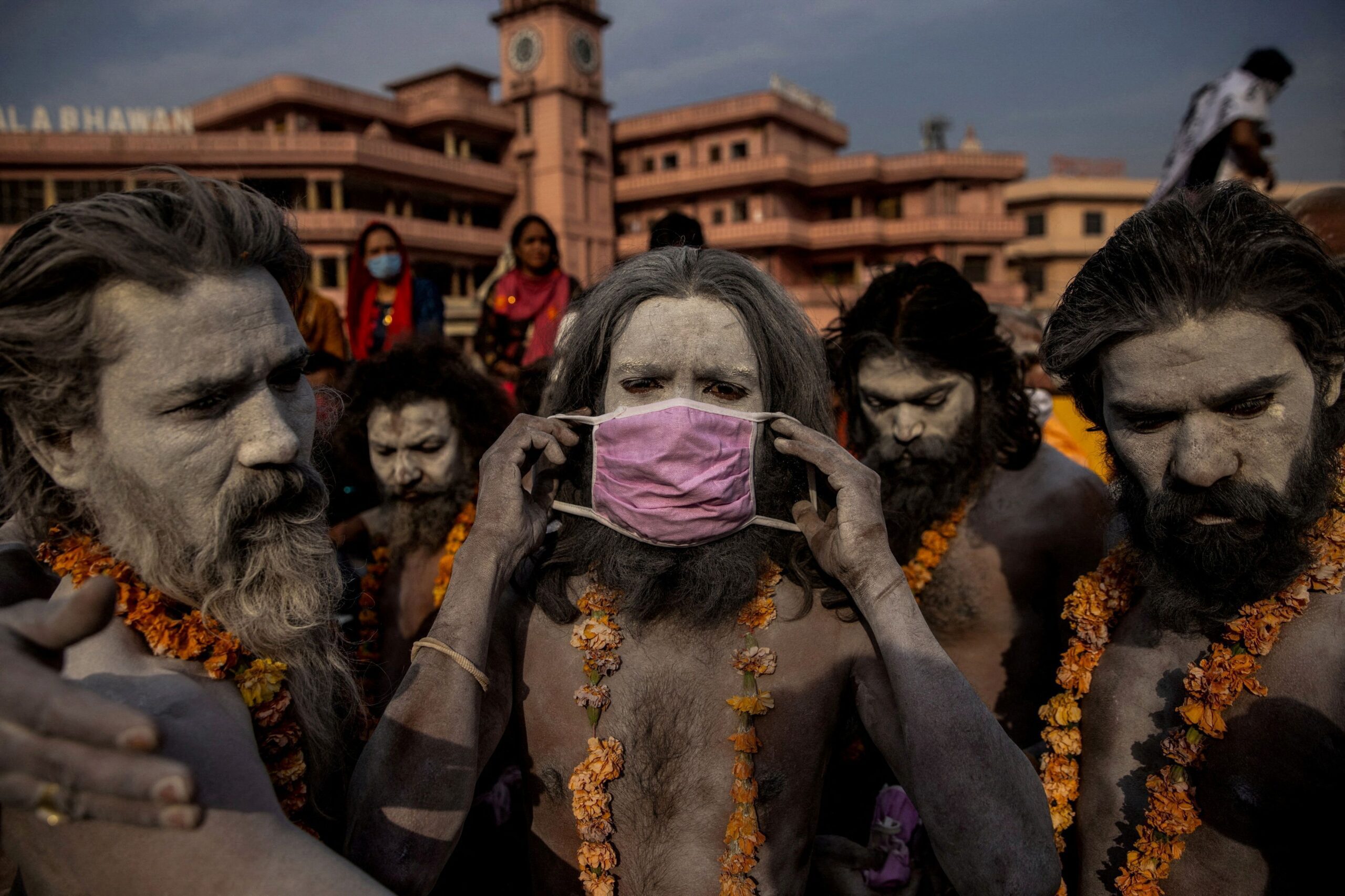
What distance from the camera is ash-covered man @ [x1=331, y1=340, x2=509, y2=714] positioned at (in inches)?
173

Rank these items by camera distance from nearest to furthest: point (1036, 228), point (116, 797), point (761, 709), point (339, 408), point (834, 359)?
point (116, 797), point (761, 709), point (339, 408), point (834, 359), point (1036, 228)

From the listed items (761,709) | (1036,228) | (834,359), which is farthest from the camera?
(1036,228)

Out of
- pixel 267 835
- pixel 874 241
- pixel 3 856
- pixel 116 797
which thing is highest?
pixel 874 241

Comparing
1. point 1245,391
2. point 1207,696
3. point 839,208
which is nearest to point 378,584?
point 1207,696

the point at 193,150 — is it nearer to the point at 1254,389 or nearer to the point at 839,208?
the point at 839,208

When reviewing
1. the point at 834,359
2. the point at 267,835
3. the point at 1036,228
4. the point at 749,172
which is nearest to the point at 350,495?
the point at 834,359

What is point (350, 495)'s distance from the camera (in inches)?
213

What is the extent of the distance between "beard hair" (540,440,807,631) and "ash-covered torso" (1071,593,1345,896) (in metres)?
1.11

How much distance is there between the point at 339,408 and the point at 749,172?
3270 cm

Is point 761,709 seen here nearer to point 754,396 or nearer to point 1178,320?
point 754,396

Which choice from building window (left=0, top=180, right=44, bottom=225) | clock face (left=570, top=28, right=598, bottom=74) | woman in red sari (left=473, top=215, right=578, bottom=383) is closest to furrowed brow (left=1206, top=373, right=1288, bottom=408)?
woman in red sari (left=473, top=215, right=578, bottom=383)

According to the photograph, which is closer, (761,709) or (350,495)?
(761,709)

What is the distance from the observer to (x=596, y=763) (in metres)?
2.33

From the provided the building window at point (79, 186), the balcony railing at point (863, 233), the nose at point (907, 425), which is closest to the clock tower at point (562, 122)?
the balcony railing at point (863, 233)
